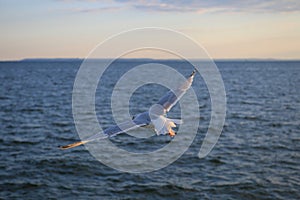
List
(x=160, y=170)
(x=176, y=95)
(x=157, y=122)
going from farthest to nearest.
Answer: (x=160, y=170), (x=176, y=95), (x=157, y=122)

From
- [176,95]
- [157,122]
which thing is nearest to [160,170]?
[176,95]

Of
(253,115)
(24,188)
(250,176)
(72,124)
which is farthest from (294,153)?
(72,124)

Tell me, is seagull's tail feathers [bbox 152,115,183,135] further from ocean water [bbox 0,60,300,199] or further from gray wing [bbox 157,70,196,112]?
ocean water [bbox 0,60,300,199]

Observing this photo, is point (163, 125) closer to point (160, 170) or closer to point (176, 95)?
point (176, 95)

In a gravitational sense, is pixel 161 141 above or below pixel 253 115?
below

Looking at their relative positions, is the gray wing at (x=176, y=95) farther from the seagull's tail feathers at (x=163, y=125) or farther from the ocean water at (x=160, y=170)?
the ocean water at (x=160, y=170)

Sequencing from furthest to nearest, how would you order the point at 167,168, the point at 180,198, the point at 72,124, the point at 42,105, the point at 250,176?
the point at 42,105 < the point at 72,124 < the point at 167,168 < the point at 250,176 < the point at 180,198

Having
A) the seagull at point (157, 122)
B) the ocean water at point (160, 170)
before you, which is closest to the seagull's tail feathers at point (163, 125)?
the seagull at point (157, 122)

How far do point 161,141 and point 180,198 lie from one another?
14415mm

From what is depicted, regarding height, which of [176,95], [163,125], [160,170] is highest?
[176,95]

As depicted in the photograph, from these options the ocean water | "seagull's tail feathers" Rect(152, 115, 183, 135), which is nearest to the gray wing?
"seagull's tail feathers" Rect(152, 115, 183, 135)

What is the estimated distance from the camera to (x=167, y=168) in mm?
32438

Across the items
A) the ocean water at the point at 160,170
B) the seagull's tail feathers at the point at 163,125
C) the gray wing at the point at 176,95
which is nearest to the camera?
the seagull's tail feathers at the point at 163,125

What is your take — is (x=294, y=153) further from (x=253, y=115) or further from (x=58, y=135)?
(x=58, y=135)
